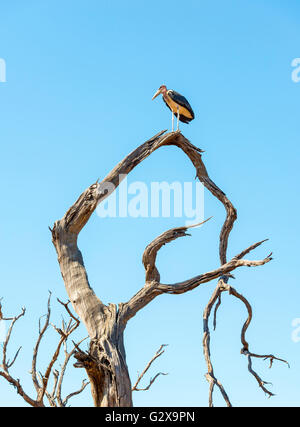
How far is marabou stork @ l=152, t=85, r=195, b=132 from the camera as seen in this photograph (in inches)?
370

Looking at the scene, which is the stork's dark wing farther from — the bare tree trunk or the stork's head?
the bare tree trunk

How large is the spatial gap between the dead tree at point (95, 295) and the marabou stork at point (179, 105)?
3203mm

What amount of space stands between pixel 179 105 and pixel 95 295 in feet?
15.2

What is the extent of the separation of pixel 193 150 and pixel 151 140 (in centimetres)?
56

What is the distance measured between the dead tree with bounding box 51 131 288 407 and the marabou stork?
320 centimetres

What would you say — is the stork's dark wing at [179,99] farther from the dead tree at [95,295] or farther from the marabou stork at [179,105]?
the dead tree at [95,295]

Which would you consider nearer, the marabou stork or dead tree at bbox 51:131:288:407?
dead tree at bbox 51:131:288:407

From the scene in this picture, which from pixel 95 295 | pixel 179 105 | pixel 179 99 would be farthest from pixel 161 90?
pixel 95 295

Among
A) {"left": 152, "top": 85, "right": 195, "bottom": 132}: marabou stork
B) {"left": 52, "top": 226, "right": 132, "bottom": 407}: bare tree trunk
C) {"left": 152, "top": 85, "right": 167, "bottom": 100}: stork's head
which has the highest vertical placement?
{"left": 152, "top": 85, "right": 167, "bottom": 100}: stork's head

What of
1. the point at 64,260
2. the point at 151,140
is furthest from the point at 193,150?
the point at 64,260

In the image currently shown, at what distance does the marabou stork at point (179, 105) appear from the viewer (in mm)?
9398

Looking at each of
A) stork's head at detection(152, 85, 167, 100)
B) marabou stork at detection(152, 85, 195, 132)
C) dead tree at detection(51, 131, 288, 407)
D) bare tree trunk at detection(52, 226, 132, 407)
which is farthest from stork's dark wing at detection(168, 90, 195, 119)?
bare tree trunk at detection(52, 226, 132, 407)

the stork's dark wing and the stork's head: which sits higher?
the stork's head
